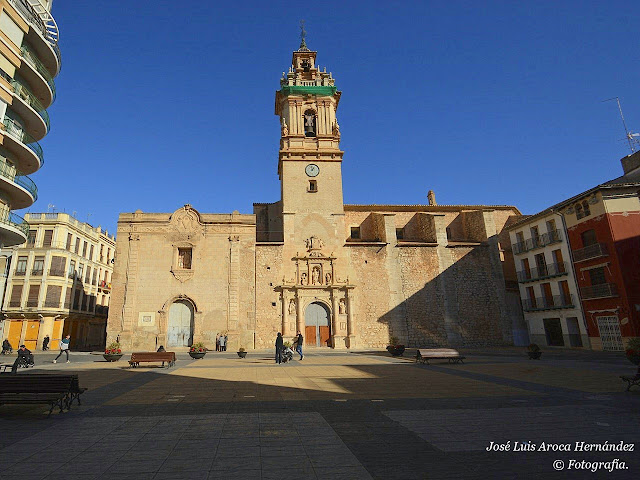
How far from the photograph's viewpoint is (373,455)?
4637mm

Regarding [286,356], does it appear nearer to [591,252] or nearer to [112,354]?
[112,354]

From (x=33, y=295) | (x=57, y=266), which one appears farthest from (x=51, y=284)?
(x=57, y=266)

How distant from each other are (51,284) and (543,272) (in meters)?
42.2

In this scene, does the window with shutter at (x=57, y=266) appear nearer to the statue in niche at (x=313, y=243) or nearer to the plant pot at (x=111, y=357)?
the plant pot at (x=111, y=357)

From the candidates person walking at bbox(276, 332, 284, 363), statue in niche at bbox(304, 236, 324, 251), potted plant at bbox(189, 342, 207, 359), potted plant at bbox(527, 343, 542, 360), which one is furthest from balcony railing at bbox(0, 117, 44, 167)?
potted plant at bbox(527, 343, 542, 360)

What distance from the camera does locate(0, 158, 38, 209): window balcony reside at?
16922mm

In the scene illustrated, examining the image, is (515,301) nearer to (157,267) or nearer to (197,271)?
(197,271)

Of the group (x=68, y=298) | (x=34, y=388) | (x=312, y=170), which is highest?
(x=312, y=170)

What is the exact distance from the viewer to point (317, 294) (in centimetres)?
2934

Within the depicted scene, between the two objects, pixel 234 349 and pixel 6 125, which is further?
pixel 234 349

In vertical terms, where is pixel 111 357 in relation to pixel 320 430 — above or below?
above

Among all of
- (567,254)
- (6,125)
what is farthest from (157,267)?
(567,254)

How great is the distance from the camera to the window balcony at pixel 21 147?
55.8 feet

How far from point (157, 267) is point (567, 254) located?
29.7 metres
